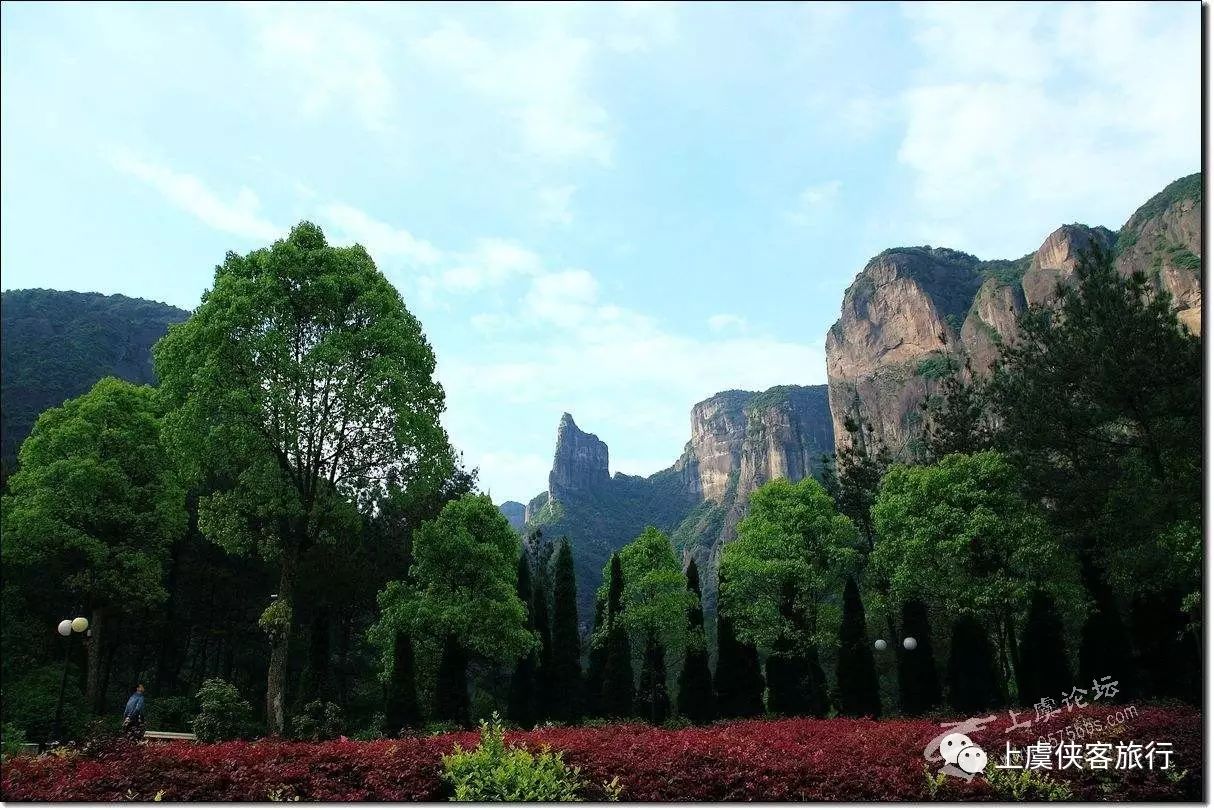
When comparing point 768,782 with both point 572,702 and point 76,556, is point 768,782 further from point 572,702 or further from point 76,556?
point 572,702

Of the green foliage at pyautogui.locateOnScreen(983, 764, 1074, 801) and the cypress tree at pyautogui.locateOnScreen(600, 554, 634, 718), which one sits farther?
the cypress tree at pyautogui.locateOnScreen(600, 554, 634, 718)

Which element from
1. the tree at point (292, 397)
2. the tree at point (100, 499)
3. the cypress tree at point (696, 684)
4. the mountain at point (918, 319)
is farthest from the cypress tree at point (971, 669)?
the mountain at point (918, 319)

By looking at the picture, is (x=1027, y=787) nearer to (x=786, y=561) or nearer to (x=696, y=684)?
(x=786, y=561)

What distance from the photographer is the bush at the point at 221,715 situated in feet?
44.0

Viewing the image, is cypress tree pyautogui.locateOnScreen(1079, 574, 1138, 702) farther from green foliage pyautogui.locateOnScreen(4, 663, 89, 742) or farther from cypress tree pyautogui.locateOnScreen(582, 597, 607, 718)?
green foliage pyautogui.locateOnScreen(4, 663, 89, 742)

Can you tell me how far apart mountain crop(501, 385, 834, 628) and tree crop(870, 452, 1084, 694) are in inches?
3098

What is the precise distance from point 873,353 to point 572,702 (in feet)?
→ 234

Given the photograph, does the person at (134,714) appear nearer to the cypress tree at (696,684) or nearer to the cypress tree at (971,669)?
the cypress tree at (696,684)

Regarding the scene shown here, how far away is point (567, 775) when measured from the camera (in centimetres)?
770

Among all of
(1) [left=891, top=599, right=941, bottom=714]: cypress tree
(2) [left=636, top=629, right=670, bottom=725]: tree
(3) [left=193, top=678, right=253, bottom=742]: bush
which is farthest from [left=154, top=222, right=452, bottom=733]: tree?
(1) [left=891, top=599, right=941, bottom=714]: cypress tree

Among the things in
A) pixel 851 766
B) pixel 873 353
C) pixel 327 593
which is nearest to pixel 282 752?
pixel 851 766

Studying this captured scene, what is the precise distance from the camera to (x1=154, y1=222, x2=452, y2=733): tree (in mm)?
13438

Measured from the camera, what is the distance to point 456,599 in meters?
19.4

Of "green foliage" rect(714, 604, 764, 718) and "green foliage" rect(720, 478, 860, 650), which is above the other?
"green foliage" rect(720, 478, 860, 650)
